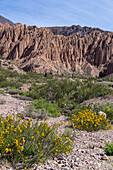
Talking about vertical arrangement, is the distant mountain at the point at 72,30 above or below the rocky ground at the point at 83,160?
above

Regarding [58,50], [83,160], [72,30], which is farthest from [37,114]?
[72,30]

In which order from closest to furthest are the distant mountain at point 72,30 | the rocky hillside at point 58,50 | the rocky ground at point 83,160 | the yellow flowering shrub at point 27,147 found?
1. the yellow flowering shrub at point 27,147
2. the rocky ground at point 83,160
3. the rocky hillside at point 58,50
4. the distant mountain at point 72,30

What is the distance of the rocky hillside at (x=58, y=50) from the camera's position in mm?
62969

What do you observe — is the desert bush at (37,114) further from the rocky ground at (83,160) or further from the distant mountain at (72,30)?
the distant mountain at (72,30)

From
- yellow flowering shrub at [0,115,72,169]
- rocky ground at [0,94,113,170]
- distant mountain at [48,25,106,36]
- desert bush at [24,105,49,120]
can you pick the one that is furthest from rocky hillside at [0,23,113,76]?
yellow flowering shrub at [0,115,72,169]

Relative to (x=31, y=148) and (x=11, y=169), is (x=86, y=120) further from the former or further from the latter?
(x=11, y=169)

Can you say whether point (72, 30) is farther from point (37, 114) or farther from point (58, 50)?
point (37, 114)

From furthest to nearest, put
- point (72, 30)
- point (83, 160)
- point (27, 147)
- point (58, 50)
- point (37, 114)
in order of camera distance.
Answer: point (72, 30) → point (58, 50) → point (37, 114) → point (83, 160) → point (27, 147)

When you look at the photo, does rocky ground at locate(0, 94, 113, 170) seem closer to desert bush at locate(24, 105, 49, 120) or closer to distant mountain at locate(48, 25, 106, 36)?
desert bush at locate(24, 105, 49, 120)

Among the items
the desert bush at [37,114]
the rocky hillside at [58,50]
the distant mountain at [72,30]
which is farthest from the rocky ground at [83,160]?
the distant mountain at [72,30]

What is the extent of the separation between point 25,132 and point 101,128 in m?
3.04

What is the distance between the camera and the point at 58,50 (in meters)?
70.1

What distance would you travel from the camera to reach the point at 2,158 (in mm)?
2703

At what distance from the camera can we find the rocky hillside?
6297 centimetres
